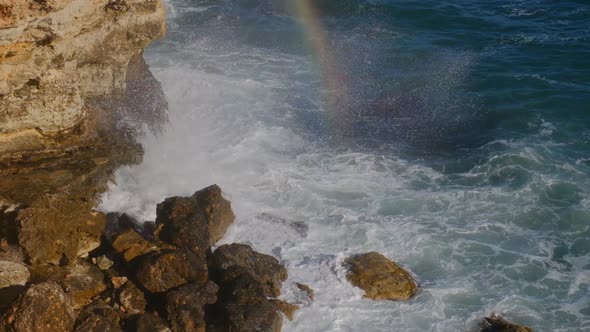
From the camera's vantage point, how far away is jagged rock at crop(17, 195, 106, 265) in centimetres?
1413

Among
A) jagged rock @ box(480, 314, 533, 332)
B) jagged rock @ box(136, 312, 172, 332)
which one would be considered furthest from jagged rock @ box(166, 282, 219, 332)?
jagged rock @ box(480, 314, 533, 332)

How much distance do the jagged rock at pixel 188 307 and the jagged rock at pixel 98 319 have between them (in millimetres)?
1153

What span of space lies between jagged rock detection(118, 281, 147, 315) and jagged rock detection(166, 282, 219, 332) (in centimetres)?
63

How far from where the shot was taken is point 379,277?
16.6 metres

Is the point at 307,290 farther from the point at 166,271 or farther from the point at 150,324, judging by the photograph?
the point at 150,324

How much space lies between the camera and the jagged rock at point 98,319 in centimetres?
1257

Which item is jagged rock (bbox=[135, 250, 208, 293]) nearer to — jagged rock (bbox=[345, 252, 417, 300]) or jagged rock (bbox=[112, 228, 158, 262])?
jagged rock (bbox=[112, 228, 158, 262])

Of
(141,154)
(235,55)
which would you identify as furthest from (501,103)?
(141,154)

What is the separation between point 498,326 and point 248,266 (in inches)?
253

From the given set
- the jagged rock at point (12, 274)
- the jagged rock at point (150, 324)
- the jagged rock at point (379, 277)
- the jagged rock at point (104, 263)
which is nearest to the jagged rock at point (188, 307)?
the jagged rock at point (150, 324)

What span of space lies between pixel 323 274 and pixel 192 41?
2055cm

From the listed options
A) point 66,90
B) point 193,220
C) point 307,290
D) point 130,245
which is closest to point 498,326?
point 307,290

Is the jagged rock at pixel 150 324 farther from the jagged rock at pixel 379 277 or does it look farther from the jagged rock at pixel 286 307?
the jagged rock at pixel 379 277

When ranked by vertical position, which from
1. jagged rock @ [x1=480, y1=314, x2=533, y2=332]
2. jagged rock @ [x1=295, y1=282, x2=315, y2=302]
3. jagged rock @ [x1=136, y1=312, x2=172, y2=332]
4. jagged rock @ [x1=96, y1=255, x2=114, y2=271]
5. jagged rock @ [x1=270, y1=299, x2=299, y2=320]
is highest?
jagged rock @ [x1=96, y1=255, x2=114, y2=271]
